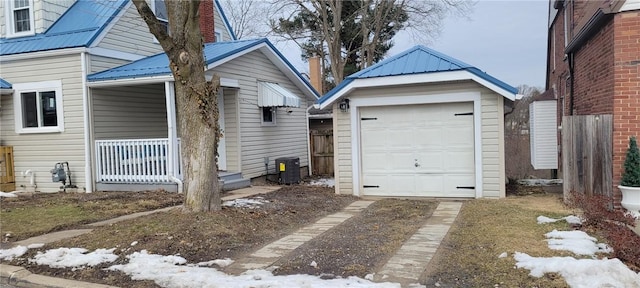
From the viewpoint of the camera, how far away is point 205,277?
16.4 ft

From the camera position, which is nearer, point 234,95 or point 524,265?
point 524,265

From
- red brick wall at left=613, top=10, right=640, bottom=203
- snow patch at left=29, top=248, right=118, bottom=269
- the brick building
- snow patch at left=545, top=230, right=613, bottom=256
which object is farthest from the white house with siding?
red brick wall at left=613, top=10, right=640, bottom=203

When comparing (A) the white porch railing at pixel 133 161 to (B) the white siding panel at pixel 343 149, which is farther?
(A) the white porch railing at pixel 133 161

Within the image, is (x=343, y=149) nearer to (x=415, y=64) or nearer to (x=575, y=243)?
(x=415, y=64)

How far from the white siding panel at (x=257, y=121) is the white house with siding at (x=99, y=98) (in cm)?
4

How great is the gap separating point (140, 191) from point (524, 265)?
365 inches

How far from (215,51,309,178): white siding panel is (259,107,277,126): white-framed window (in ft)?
0.50

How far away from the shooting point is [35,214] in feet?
29.9

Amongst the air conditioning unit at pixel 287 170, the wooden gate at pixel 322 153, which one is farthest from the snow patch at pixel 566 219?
the wooden gate at pixel 322 153

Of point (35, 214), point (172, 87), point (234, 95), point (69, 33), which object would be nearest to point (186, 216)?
point (35, 214)

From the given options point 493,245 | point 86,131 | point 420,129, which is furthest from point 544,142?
point 86,131

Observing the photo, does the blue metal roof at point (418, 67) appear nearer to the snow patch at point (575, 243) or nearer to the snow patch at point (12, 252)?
the snow patch at point (575, 243)

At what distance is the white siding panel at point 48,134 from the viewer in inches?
485

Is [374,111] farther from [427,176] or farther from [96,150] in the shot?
[96,150]
